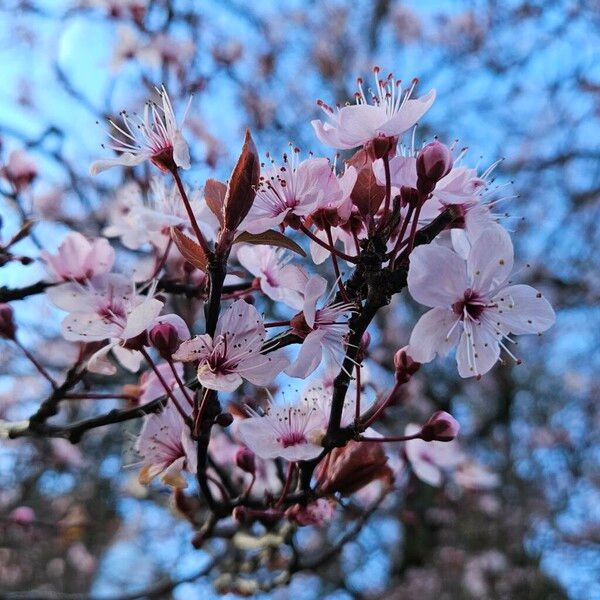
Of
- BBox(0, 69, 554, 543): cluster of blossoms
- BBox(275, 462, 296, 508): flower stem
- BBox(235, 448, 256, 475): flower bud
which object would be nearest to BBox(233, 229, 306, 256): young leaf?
BBox(0, 69, 554, 543): cluster of blossoms

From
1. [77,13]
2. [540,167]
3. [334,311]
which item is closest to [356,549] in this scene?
[540,167]

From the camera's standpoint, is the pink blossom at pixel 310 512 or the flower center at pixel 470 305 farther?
the pink blossom at pixel 310 512

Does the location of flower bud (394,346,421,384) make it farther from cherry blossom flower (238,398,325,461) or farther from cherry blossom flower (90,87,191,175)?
cherry blossom flower (90,87,191,175)

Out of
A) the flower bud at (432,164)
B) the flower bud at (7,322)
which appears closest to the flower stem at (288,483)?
the flower bud at (432,164)

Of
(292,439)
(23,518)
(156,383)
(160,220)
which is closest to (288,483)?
(292,439)

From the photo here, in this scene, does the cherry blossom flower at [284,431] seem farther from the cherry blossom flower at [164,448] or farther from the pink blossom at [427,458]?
the pink blossom at [427,458]

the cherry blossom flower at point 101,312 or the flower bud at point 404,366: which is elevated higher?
the cherry blossom flower at point 101,312

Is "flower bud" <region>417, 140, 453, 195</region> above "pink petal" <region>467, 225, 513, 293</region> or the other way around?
above
